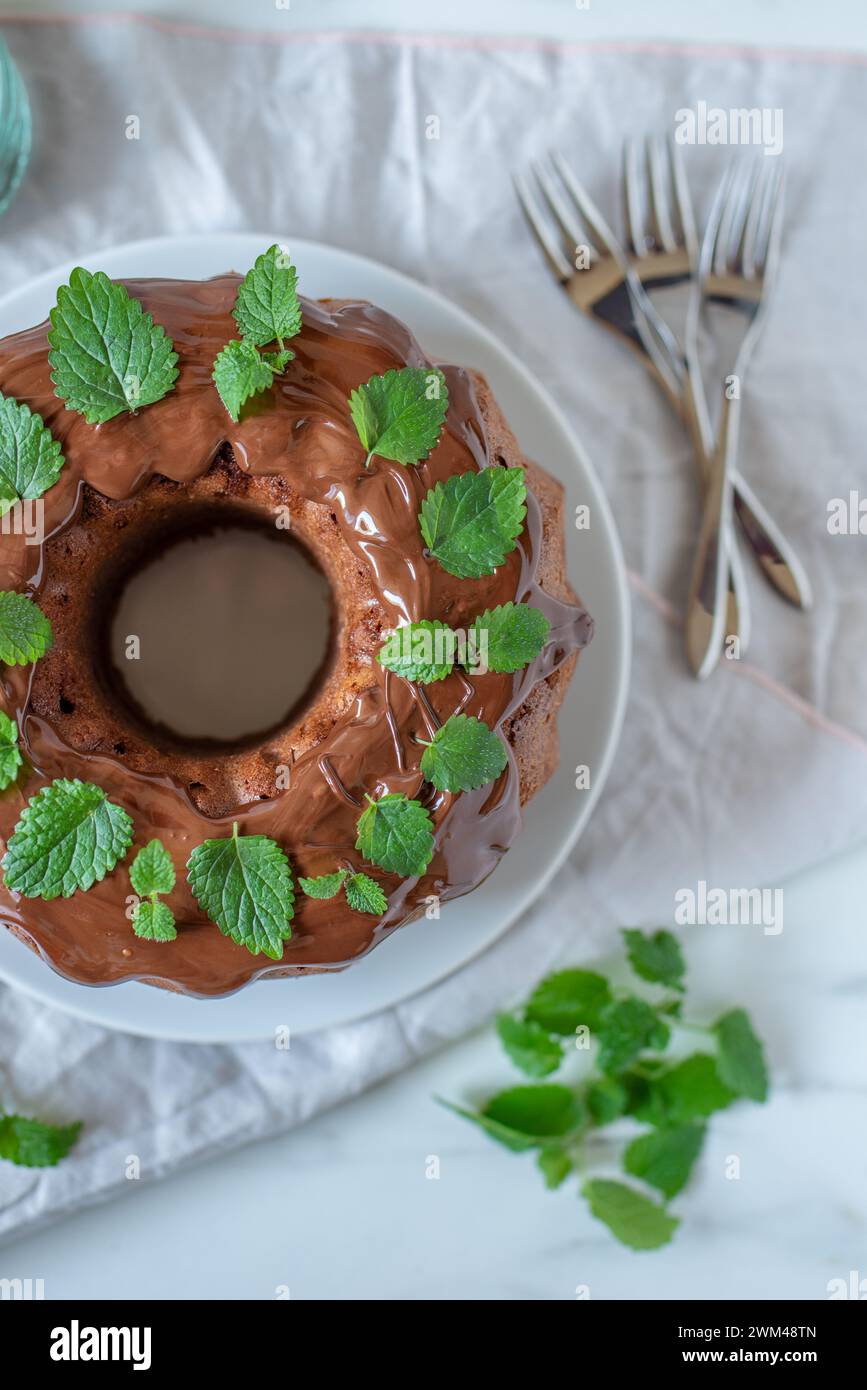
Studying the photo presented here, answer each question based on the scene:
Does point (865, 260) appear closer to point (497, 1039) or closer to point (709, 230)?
point (709, 230)

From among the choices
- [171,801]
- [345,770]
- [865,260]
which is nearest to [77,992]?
[171,801]

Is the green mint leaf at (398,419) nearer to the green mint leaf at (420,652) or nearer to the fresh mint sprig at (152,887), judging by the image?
the green mint leaf at (420,652)

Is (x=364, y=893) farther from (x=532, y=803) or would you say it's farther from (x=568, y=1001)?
(x=568, y=1001)

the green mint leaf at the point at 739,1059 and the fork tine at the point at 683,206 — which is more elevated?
the fork tine at the point at 683,206

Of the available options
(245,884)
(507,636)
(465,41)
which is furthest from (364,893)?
(465,41)

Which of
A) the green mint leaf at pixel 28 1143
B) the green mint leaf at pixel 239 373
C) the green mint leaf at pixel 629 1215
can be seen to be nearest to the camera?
the green mint leaf at pixel 239 373

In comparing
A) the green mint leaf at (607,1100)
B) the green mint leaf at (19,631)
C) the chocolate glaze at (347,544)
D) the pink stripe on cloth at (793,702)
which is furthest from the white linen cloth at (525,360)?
the green mint leaf at (19,631)
